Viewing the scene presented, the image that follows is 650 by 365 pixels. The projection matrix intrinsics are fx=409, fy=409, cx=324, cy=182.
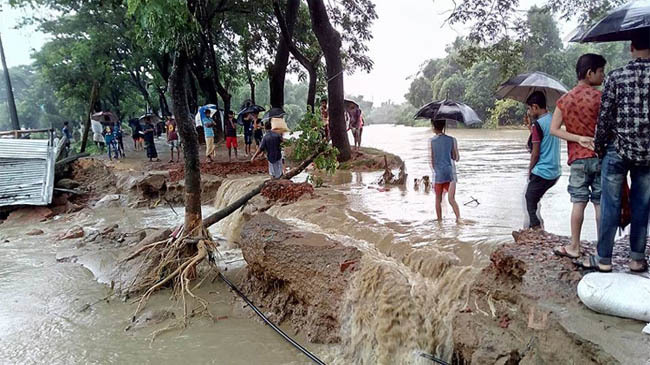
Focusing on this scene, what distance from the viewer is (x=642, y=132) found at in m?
3.04

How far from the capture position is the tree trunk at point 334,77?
471 inches

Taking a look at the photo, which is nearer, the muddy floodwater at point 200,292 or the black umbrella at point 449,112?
the muddy floodwater at point 200,292

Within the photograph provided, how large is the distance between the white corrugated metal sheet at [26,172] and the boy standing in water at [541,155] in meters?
11.9

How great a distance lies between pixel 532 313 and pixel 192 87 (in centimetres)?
2148

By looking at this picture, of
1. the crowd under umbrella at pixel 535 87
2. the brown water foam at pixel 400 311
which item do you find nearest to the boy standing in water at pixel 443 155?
the crowd under umbrella at pixel 535 87

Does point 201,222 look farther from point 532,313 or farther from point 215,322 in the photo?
point 532,313

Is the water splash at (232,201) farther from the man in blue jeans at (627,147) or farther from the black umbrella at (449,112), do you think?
the man in blue jeans at (627,147)

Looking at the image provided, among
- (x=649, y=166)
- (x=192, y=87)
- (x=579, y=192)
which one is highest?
(x=192, y=87)

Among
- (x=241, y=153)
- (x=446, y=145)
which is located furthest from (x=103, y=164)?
(x=446, y=145)

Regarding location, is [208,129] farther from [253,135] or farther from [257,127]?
[253,135]

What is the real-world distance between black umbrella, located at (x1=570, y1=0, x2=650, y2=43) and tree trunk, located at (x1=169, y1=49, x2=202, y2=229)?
5037mm

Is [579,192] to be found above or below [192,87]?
below

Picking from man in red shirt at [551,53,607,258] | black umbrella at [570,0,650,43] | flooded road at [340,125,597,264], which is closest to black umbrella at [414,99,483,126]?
flooded road at [340,125,597,264]

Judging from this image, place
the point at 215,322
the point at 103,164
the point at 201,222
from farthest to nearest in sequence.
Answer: the point at 103,164
the point at 201,222
the point at 215,322
